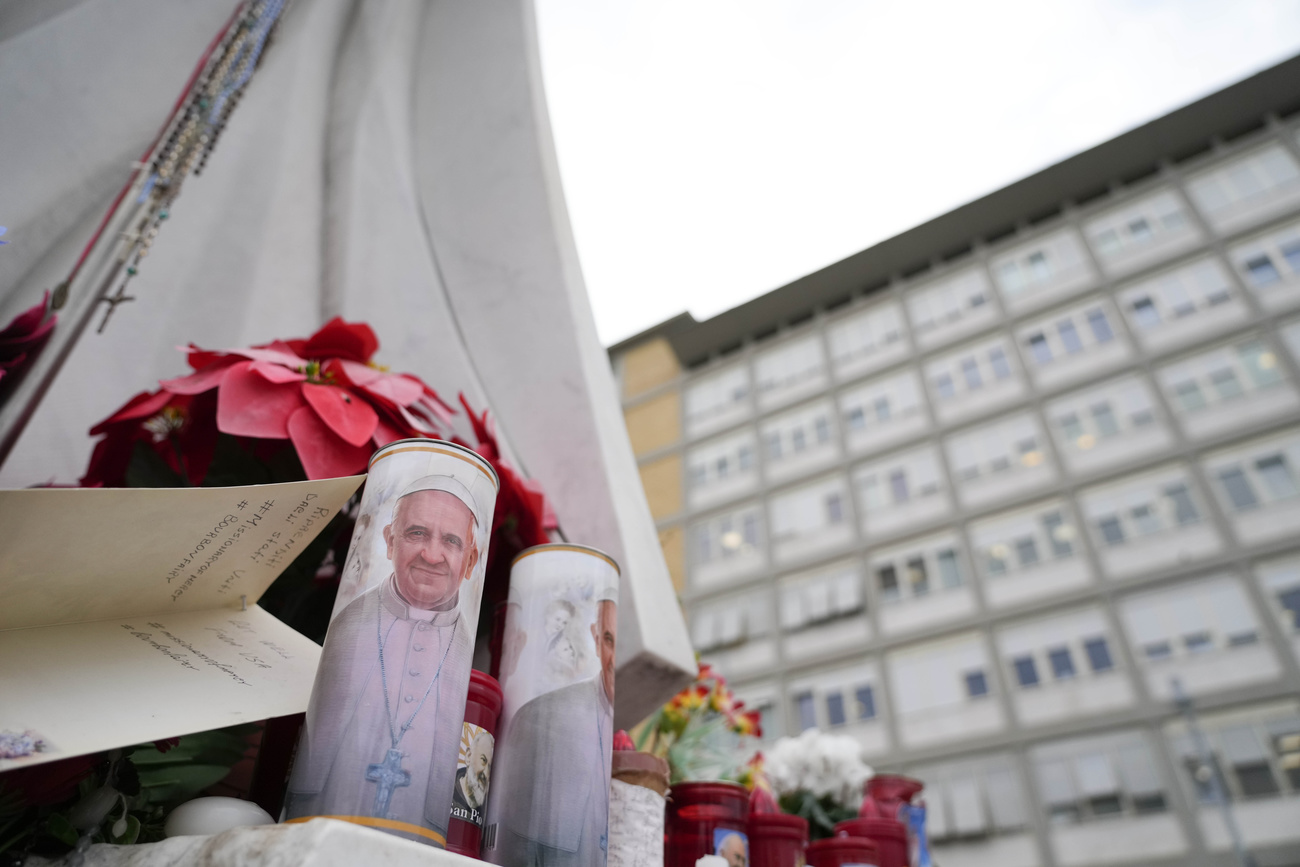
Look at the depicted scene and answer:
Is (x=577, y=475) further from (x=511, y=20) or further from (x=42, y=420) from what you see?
(x=511, y=20)

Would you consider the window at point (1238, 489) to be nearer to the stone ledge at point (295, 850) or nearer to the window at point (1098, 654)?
the window at point (1098, 654)

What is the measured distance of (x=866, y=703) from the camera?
31.1ft

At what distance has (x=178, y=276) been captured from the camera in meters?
0.90

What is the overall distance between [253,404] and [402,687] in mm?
254

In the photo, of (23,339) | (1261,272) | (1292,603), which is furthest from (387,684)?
(1261,272)

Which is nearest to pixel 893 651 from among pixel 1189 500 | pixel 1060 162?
pixel 1189 500

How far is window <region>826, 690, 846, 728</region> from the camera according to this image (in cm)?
952

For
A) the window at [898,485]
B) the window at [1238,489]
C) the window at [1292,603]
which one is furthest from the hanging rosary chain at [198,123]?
the window at [898,485]

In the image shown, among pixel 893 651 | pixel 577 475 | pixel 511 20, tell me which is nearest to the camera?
pixel 577 475

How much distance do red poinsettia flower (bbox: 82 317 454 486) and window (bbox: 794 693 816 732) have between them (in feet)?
32.3

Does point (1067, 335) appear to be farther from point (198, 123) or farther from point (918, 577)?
point (198, 123)

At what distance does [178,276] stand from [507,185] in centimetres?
40

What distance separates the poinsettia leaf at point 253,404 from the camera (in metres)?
0.50

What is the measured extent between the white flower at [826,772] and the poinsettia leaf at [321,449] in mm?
804
